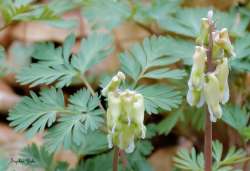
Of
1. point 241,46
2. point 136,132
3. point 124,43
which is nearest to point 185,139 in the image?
point 124,43

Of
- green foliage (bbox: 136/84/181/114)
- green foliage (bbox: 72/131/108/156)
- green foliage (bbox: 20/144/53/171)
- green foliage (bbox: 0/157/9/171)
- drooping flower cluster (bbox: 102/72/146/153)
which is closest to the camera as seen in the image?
drooping flower cluster (bbox: 102/72/146/153)

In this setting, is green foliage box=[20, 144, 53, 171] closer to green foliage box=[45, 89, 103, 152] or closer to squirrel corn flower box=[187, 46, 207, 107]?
green foliage box=[45, 89, 103, 152]

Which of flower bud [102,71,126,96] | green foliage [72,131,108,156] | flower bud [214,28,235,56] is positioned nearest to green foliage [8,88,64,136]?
green foliage [72,131,108,156]

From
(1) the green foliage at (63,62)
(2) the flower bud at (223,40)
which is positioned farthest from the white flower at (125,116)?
(1) the green foliage at (63,62)

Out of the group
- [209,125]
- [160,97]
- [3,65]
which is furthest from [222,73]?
[3,65]

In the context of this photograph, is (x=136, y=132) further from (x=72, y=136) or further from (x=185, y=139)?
(x=185, y=139)

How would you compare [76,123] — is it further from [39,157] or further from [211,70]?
[211,70]

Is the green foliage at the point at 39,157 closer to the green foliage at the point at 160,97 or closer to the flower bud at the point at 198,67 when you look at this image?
the green foliage at the point at 160,97
